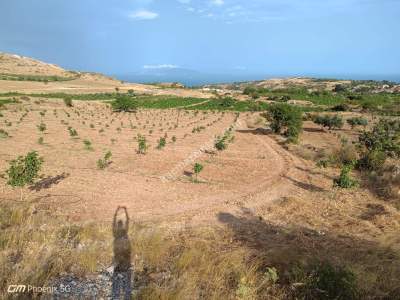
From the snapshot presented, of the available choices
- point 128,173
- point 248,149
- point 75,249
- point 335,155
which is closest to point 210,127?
point 248,149

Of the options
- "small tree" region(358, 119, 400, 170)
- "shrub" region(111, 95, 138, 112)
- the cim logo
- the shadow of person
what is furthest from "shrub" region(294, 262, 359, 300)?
"shrub" region(111, 95, 138, 112)

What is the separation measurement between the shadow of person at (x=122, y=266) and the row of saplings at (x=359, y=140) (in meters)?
9.65

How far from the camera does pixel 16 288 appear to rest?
508 centimetres

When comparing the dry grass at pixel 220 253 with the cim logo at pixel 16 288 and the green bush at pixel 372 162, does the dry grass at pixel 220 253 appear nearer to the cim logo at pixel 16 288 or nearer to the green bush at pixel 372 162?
the cim logo at pixel 16 288

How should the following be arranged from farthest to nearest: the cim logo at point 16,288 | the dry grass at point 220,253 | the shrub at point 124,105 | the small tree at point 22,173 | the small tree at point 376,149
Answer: the shrub at point 124,105 → the small tree at point 376,149 → the small tree at point 22,173 → the dry grass at point 220,253 → the cim logo at point 16,288

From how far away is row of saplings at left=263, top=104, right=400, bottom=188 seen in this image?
16.6 meters

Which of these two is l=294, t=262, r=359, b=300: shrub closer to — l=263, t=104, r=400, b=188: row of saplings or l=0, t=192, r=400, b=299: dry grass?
l=0, t=192, r=400, b=299: dry grass

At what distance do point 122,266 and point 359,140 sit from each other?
793 inches

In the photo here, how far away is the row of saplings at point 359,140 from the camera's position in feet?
54.5

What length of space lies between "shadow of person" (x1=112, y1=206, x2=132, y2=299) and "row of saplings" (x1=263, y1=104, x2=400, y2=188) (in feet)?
31.7

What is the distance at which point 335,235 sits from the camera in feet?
32.0

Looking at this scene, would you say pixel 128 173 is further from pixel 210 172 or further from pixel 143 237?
pixel 143 237

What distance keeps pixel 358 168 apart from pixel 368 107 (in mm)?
37510

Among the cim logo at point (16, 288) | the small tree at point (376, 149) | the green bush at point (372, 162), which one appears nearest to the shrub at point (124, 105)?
the small tree at point (376, 149)
